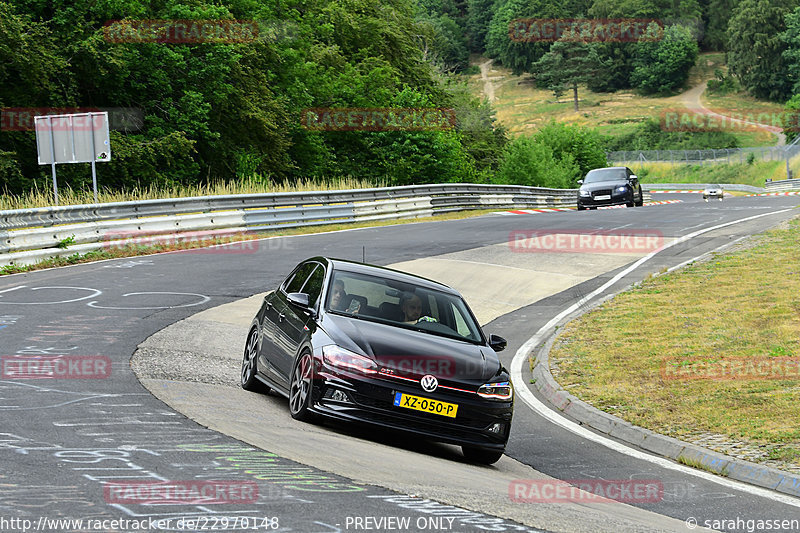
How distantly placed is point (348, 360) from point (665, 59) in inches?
6176

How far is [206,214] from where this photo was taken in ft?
82.9

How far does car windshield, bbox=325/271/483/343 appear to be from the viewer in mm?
9484

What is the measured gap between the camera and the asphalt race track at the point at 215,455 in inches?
221

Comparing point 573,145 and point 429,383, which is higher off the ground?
point 573,145

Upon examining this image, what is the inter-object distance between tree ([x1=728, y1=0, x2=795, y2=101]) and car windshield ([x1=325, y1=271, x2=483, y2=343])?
14003 cm

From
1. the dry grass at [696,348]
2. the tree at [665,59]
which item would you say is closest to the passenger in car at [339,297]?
the dry grass at [696,348]

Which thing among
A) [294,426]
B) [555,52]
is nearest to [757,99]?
[555,52]

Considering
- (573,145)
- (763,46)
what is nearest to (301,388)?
(573,145)

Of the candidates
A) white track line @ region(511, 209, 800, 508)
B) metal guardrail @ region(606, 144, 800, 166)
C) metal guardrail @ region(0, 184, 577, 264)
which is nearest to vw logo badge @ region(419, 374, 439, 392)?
white track line @ region(511, 209, 800, 508)

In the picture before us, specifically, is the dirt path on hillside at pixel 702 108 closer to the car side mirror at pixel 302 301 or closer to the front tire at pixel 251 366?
the front tire at pixel 251 366

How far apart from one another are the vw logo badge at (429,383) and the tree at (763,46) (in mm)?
141511

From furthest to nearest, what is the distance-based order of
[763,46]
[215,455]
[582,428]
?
[763,46], [582,428], [215,455]

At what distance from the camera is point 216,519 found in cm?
529

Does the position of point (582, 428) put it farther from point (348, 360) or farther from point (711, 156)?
point (711, 156)
